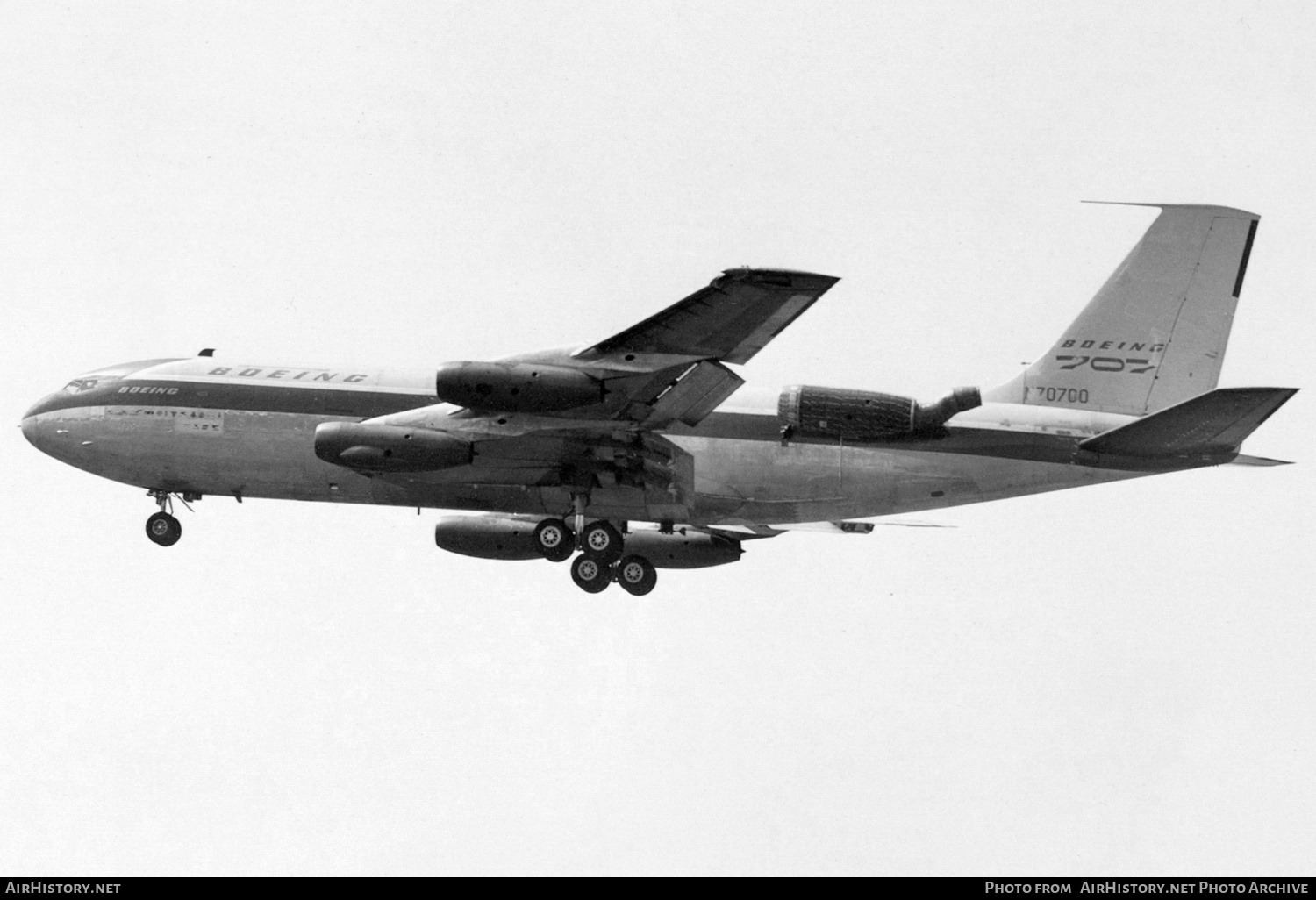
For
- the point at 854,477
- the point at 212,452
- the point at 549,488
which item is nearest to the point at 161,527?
the point at 212,452

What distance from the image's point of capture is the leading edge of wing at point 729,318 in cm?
3400

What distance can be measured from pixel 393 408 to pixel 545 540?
416 cm

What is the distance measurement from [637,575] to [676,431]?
3.57 metres

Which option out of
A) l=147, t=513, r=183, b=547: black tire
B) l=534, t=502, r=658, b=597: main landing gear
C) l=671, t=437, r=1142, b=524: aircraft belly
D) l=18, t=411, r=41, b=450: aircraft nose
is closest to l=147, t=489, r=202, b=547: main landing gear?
l=147, t=513, r=183, b=547: black tire

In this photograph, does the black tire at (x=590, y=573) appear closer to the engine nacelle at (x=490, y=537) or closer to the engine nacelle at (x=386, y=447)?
the engine nacelle at (x=386, y=447)

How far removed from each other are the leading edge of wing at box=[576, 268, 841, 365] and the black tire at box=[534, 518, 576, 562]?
557cm

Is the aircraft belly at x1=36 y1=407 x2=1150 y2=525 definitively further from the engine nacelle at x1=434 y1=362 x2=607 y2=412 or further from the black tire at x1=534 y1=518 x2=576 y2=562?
the engine nacelle at x1=434 y1=362 x2=607 y2=412

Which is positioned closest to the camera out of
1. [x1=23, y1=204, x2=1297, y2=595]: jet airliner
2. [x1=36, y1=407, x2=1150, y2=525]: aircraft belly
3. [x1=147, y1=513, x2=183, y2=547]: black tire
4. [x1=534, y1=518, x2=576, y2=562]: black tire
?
[x1=23, y1=204, x2=1297, y2=595]: jet airliner

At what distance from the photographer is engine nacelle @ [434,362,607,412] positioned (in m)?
37.1

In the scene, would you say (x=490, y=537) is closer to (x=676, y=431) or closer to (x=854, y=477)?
(x=676, y=431)

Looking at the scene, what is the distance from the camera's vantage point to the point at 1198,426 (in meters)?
37.0

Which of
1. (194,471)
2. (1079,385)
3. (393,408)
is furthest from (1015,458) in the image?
(194,471)

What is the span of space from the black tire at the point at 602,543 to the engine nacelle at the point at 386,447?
3363 millimetres
